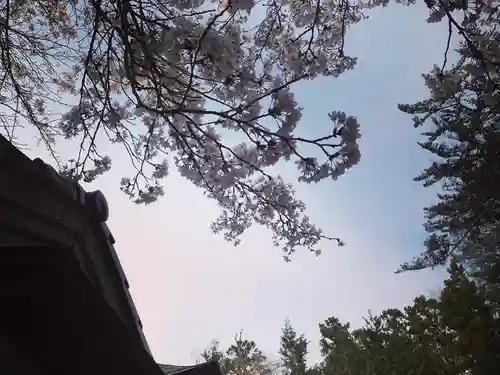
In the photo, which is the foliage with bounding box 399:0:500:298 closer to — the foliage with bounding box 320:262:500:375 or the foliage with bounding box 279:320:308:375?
the foliage with bounding box 320:262:500:375

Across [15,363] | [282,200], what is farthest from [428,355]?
[15,363]

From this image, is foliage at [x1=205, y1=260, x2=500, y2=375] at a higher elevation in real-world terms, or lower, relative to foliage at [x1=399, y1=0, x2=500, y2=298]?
lower

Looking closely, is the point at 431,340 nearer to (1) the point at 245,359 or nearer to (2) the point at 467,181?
(2) the point at 467,181

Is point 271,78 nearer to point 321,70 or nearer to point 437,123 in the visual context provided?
point 321,70

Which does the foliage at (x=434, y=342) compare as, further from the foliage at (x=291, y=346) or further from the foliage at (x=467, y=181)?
the foliage at (x=291, y=346)

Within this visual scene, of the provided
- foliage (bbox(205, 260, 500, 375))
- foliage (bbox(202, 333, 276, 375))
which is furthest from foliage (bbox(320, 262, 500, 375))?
foliage (bbox(202, 333, 276, 375))

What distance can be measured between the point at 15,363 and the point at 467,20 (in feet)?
11.9

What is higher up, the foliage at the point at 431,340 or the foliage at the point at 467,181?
the foliage at the point at 467,181

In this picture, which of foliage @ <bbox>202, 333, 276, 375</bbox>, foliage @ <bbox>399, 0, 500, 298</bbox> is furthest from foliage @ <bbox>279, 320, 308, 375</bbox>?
foliage @ <bbox>399, 0, 500, 298</bbox>

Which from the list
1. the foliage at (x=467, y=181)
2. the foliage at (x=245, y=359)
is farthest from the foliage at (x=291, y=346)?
the foliage at (x=467, y=181)

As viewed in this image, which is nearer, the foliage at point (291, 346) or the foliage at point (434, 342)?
the foliage at point (434, 342)

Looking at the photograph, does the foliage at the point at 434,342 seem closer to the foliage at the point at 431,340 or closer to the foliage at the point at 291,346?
the foliage at the point at 431,340

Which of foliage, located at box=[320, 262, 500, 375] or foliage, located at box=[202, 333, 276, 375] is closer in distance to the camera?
foliage, located at box=[320, 262, 500, 375]

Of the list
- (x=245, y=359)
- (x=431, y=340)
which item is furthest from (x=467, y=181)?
(x=245, y=359)
